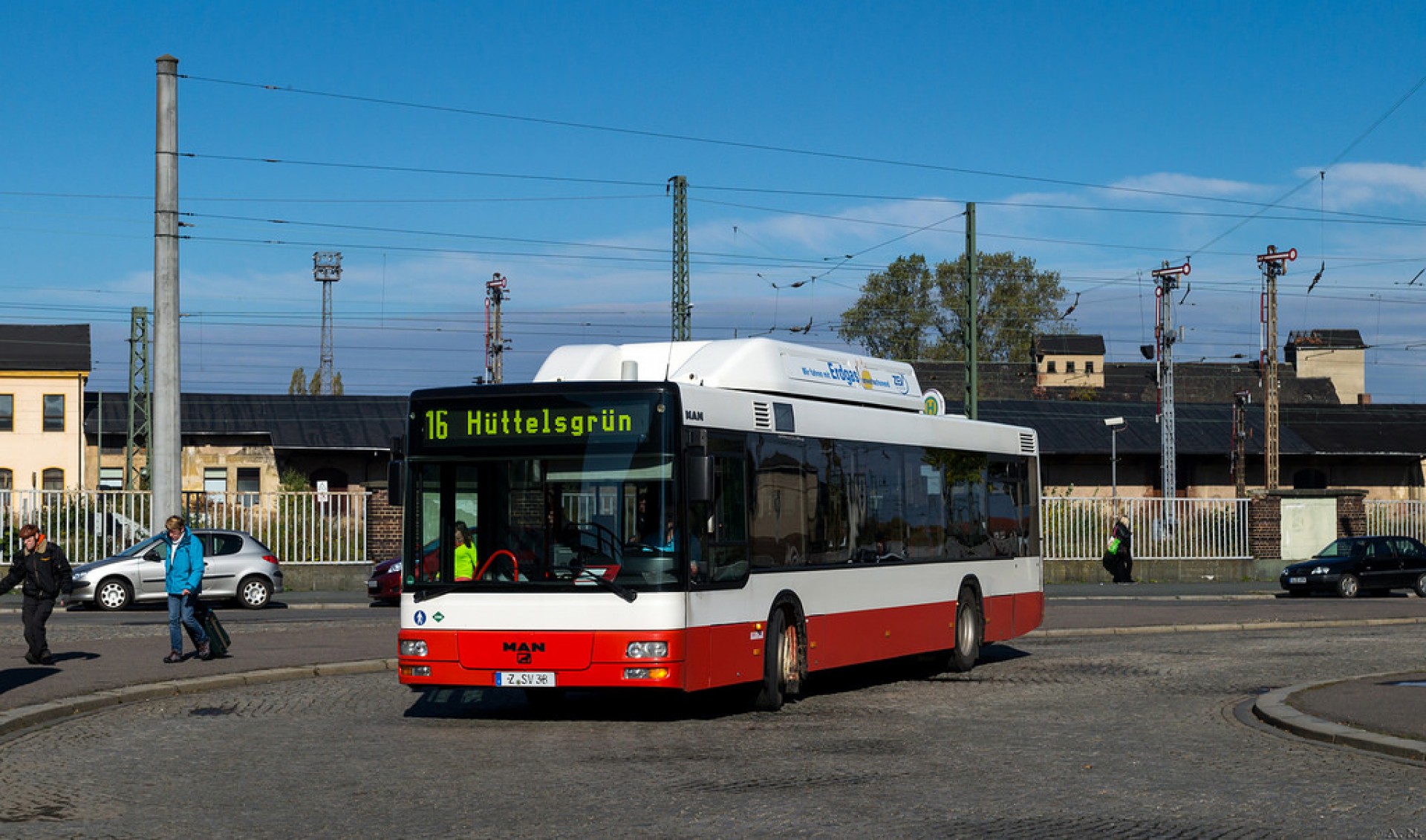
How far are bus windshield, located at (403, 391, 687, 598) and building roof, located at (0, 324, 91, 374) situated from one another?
66.4m

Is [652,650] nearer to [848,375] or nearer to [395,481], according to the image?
[395,481]

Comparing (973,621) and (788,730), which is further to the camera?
(973,621)

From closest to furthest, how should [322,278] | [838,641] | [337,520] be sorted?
[838,641], [337,520], [322,278]

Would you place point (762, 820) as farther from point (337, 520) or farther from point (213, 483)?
point (213, 483)

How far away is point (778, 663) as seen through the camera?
15.3 m

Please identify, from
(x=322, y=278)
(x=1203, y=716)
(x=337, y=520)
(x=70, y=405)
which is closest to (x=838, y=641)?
(x=1203, y=716)

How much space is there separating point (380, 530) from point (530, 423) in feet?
85.6

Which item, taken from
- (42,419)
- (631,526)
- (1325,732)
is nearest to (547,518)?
(631,526)

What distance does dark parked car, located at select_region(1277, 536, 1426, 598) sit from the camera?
39.2 metres

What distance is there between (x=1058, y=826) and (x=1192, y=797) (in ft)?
4.82

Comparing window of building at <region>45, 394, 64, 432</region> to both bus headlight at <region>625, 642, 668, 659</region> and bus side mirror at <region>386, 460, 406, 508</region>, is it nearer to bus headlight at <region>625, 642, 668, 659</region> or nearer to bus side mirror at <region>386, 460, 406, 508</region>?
bus side mirror at <region>386, 460, 406, 508</region>

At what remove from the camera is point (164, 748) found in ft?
41.1

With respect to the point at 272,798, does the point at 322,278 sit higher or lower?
higher

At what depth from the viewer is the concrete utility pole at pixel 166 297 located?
27844 mm
